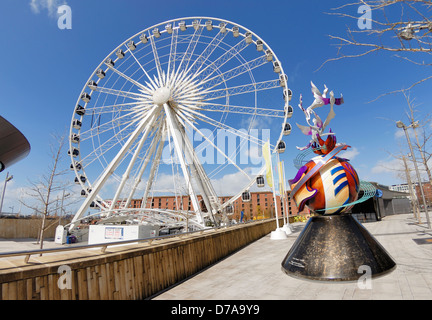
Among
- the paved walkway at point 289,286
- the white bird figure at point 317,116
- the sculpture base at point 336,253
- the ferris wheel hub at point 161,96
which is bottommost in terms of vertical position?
the paved walkway at point 289,286

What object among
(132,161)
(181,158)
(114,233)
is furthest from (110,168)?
(181,158)

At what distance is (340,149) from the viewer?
6.64m

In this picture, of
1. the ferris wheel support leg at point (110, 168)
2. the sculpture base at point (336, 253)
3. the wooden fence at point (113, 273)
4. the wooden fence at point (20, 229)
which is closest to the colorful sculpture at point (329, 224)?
the sculpture base at point (336, 253)

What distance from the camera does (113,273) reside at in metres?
4.88

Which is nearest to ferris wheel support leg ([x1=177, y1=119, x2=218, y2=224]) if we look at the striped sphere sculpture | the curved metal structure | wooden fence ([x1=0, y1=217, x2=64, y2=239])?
the curved metal structure

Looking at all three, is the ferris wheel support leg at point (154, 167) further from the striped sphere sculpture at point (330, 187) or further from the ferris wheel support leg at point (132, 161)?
the striped sphere sculpture at point (330, 187)

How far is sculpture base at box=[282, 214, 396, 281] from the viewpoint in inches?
228

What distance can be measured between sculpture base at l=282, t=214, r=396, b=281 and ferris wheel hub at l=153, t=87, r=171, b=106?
18.6 metres

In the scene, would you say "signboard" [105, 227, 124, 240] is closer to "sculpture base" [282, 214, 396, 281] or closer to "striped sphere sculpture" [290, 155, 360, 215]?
"sculpture base" [282, 214, 396, 281]

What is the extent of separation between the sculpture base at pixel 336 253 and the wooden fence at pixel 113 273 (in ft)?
10.1

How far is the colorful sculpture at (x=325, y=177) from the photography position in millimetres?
6406

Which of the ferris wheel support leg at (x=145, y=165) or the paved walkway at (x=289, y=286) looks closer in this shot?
the paved walkway at (x=289, y=286)
